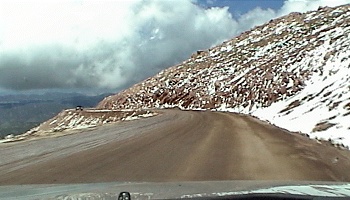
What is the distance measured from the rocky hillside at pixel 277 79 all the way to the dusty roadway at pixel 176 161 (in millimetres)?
3819

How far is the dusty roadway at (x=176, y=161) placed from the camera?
32.2 feet

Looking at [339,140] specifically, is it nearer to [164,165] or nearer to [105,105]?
[164,165]

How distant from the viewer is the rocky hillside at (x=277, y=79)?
1124 inches

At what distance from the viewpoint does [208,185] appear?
6680 millimetres

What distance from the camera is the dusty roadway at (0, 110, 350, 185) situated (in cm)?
982

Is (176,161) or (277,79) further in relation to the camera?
(277,79)

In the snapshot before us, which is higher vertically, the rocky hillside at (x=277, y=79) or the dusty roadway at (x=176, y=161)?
the rocky hillside at (x=277, y=79)

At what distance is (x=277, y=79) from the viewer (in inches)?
2096

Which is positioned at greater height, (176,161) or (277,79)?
(277,79)

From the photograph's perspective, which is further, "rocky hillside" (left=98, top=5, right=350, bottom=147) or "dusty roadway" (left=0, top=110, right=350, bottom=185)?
"rocky hillside" (left=98, top=5, right=350, bottom=147)

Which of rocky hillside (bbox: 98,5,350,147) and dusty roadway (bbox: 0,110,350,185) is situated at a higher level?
rocky hillside (bbox: 98,5,350,147)

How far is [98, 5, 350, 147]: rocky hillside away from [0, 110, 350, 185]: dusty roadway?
3.82 m

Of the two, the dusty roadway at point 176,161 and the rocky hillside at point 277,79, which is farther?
the rocky hillside at point 277,79

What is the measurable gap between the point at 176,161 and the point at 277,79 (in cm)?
4292
